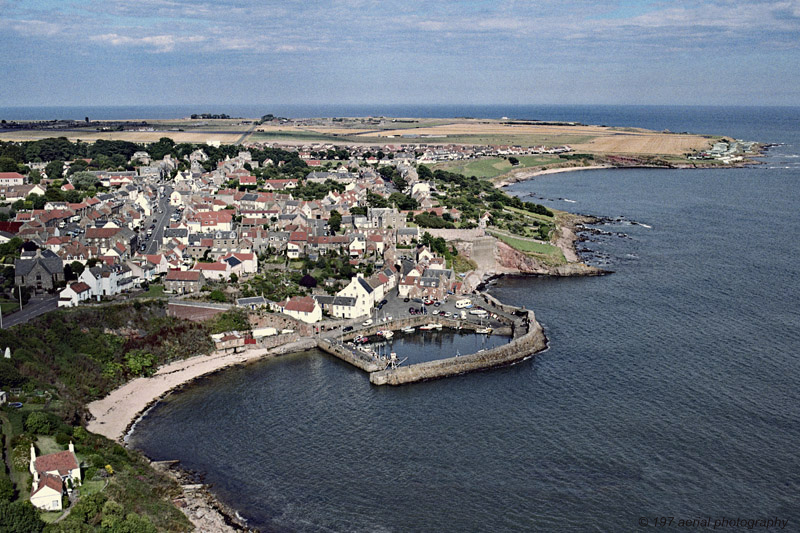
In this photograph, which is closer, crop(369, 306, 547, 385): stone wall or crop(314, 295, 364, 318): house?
crop(369, 306, 547, 385): stone wall

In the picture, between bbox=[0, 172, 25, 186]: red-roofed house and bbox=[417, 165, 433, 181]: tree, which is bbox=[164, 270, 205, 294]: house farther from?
bbox=[417, 165, 433, 181]: tree

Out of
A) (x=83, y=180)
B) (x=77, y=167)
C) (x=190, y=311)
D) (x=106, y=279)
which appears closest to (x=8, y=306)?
(x=106, y=279)

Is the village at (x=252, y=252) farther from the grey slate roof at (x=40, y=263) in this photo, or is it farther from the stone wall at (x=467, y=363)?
the stone wall at (x=467, y=363)

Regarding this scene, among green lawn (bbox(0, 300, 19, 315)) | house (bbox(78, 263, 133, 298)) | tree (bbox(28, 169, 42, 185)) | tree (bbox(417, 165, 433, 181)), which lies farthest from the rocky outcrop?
tree (bbox(28, 169, 42, 185))

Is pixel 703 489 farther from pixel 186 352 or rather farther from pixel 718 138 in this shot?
pixel 718 138

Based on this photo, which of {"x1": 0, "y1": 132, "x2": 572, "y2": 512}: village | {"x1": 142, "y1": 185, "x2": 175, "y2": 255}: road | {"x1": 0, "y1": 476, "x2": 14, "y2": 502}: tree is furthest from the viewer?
{"x1": 142, "y1": 185, "x2": 175, "y2": 255}: road

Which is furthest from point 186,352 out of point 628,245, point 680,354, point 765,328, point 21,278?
point 628,245

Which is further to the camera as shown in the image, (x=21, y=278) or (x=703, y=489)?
(x=21, y=278)
